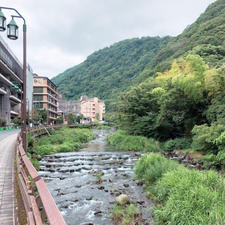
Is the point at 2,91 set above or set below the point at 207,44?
below

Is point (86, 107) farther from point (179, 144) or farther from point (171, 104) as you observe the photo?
point (179, 144)

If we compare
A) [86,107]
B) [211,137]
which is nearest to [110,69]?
[86,107]

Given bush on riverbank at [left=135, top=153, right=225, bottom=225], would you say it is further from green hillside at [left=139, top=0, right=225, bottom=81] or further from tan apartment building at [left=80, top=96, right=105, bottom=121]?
tan apartment building at [left=80, top=96, right=105, bottom=121]

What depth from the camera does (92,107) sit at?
300ft

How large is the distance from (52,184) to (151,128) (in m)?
14.5

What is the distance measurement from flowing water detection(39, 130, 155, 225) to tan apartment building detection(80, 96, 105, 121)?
76.2 meters

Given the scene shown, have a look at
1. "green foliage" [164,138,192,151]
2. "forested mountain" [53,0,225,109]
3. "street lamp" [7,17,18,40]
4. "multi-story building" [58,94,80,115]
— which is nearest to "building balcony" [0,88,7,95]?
"green foliage" [164,138,192,151]

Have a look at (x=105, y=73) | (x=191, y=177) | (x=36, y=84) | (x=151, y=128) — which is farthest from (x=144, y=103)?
(x=105, y=73)

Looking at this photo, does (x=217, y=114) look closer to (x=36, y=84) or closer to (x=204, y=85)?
(x=204, y=85)

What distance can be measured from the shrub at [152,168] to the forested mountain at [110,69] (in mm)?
82819

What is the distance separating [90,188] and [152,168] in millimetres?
3017

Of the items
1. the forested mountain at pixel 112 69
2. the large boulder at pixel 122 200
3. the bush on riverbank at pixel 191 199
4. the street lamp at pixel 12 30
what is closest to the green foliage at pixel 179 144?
the bush on riverbank at pixel 191 199

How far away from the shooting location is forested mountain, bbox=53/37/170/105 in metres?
97.4

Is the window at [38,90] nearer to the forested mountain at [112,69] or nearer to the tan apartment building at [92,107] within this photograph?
the tan apartment building at [92,107]
